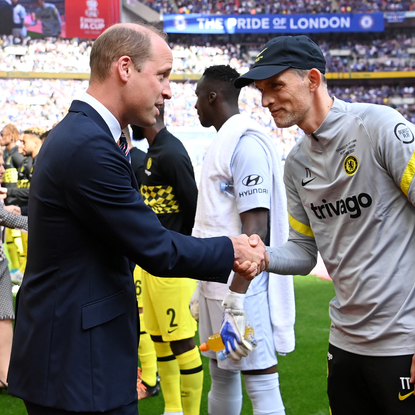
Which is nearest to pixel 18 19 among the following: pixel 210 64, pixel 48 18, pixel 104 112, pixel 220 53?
pixel 48 18

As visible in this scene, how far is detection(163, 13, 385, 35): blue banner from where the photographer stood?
26391 millimetres

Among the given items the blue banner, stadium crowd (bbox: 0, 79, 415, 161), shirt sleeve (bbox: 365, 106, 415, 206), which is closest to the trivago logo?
shirt sleeve (bbox: 365, 106, 415, 206)

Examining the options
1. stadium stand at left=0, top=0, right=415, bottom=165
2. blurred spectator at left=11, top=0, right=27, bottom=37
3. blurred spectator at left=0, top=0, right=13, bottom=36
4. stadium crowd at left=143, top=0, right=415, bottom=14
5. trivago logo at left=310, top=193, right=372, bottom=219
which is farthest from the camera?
stadium crowd at left=143, top=0, right=415, bottom=14

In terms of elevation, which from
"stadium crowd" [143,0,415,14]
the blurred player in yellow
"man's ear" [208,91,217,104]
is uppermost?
"stadium crowd" [143,0,415,14]

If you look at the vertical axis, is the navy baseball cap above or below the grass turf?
above

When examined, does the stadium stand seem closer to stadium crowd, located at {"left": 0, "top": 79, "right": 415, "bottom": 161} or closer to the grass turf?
stadium crowd, located at {"left": 0, "top": 79, "right": 415, "bottom": 161}

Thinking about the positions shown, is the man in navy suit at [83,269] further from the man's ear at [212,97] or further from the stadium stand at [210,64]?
the stadium stand at [210,64]

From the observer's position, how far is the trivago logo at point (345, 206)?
185cm

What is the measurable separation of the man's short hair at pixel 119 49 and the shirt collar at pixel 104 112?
0.09 meters

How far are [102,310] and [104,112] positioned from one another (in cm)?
65

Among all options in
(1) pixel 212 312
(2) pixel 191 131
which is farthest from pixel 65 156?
(2) pixel 191 131

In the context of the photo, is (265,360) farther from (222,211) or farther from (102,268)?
(102,268)

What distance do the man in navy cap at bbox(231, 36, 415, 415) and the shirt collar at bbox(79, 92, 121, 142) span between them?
0.61m

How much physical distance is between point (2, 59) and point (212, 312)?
24140mm
